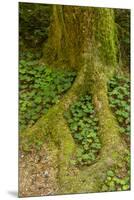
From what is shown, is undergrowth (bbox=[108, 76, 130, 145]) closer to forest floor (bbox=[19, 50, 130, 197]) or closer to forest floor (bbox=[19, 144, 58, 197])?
forest floor (bbox=[19, 50, 130, 197])

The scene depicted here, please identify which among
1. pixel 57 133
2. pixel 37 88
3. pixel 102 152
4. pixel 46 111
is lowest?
pixel 102 152

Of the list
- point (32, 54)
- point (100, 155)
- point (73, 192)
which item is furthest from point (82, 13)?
point (73, 192)

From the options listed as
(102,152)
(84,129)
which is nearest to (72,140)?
(84,129)

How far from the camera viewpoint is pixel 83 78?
2.93m

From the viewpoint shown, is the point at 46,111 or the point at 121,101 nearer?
the point at 46,111

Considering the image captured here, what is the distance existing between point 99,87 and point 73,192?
0.67 meters

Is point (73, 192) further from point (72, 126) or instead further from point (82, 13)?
point (82, 13)

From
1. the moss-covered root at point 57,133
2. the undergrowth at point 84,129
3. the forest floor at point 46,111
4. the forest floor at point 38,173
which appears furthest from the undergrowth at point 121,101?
the forest floor at point 38,173

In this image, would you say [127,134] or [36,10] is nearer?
[36,10]

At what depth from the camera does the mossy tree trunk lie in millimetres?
2844

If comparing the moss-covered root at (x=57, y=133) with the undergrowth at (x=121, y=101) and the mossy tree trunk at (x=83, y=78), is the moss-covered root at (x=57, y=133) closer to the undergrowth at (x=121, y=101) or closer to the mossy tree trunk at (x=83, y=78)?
the mossy tree trunk at (x=83, y=78)

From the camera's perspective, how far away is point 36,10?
280cm

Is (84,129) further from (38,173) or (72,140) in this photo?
(38,173)

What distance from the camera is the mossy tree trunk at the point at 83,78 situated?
2844 millimetres
